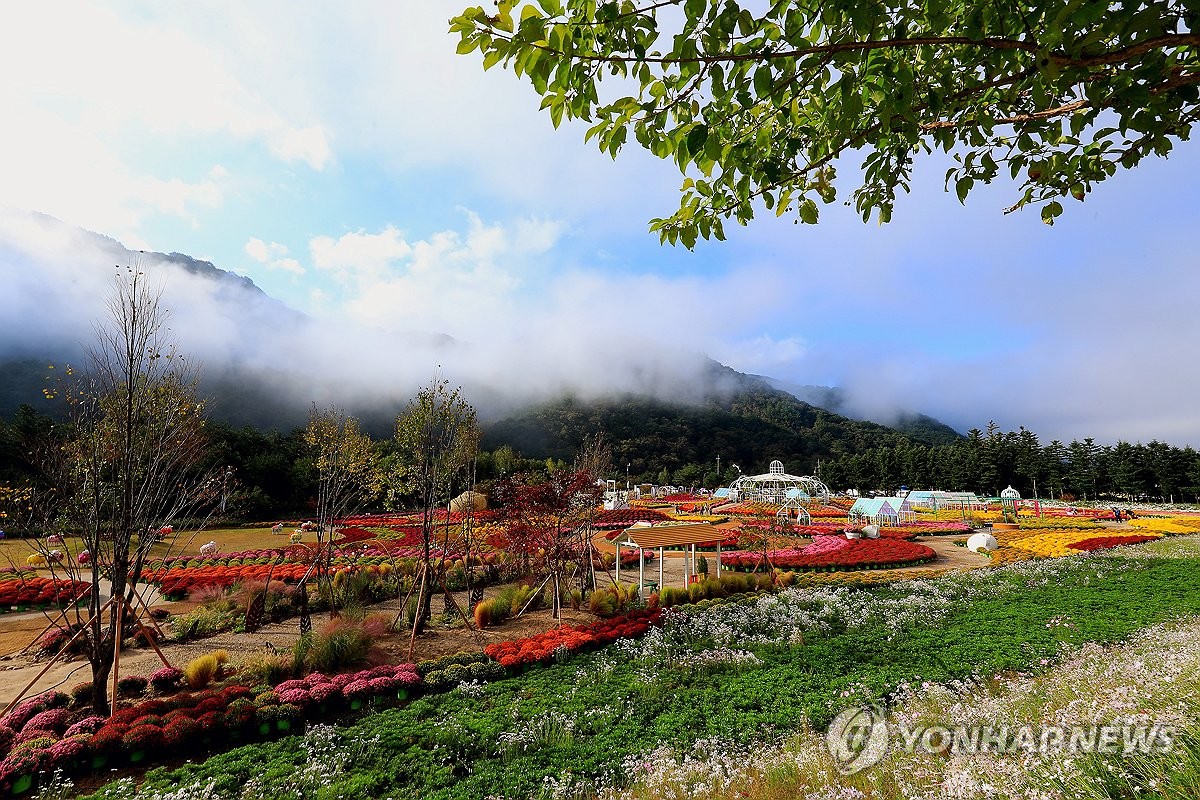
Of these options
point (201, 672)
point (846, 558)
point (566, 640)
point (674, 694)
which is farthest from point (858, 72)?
point (846, 558)

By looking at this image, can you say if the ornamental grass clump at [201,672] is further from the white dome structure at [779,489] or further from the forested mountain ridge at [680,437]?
the forested mountain ridge at [680,437]

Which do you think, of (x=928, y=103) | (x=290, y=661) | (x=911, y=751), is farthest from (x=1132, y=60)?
(x=290, y=661)

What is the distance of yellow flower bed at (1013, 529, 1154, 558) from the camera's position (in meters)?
19.9

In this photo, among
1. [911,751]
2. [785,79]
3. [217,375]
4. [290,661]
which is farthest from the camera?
[217,375]

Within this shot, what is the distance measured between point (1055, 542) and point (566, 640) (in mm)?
24201

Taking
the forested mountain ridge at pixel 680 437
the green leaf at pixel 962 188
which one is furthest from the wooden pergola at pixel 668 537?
the forested mountain ridge at pixel 680 437

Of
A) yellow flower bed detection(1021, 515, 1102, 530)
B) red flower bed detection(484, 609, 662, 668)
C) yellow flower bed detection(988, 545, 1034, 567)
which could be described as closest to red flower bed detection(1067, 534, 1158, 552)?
yellow flower bed detection(988, 545, 1034, 567)

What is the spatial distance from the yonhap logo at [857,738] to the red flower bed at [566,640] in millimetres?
4789

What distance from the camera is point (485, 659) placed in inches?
347

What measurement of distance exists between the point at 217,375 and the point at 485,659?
6217 inches

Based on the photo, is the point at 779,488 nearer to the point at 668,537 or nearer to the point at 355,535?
the point at 355,535

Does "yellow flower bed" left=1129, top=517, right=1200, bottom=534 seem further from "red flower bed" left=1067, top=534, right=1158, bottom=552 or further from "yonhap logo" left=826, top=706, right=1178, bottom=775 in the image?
"yonhap logo" left=826, top=706, right=1178, bottom=775

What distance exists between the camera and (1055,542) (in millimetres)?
22016

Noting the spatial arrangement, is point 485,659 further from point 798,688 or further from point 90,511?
point 90,511
